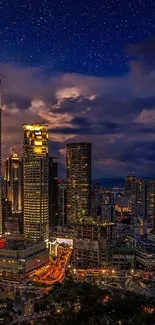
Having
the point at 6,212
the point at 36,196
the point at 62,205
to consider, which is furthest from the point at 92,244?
the point at 6,212

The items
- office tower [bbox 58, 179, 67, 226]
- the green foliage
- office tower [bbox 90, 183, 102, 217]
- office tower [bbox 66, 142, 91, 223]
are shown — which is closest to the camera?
the green foliage

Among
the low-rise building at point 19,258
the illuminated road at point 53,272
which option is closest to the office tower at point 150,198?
the illuminated road at point 53,272

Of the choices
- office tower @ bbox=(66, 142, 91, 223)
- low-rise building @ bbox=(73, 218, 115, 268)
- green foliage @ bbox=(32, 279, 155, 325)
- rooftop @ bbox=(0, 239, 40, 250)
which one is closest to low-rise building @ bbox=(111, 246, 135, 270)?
low-rise building @ bbox=(73, 218, 115, 268)

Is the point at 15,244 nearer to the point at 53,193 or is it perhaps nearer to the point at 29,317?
the point at 29,317

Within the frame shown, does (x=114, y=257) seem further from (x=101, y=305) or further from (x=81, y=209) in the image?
(x=81, y=209)

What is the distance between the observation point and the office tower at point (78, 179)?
18812 millimetres

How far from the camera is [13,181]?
23.7 meters

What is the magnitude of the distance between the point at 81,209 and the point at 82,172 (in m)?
1.76

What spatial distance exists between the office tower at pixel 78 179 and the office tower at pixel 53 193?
80 centimetres

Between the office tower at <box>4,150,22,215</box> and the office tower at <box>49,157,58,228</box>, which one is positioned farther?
the office tower at <box>4,150,22,215</box>

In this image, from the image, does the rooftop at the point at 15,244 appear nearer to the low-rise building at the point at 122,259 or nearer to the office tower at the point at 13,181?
the low-rise building at the point at 122,259

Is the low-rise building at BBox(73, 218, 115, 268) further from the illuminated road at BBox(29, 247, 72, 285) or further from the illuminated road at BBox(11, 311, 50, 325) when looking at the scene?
the illuminated road at BBox(11, 311, 50, 325)

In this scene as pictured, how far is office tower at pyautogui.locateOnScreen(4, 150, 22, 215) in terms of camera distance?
76.3ft

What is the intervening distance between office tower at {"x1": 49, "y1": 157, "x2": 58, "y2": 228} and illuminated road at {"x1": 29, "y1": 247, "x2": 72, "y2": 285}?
576cm
